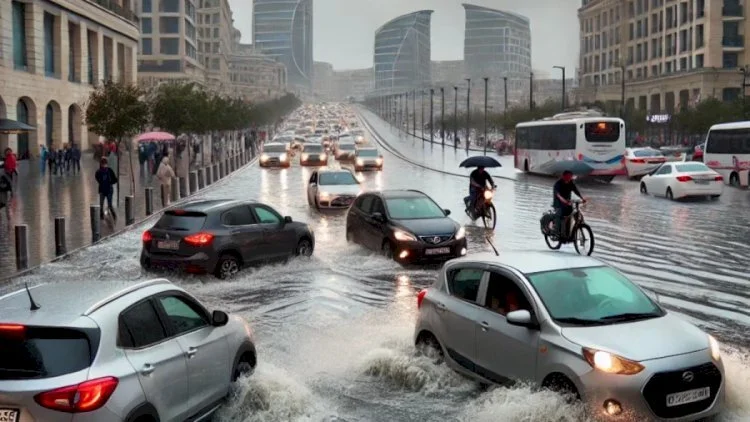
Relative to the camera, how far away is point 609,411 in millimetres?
6523

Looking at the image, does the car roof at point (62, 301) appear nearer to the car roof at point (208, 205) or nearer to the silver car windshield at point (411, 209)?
the car roof at point (208, 205)

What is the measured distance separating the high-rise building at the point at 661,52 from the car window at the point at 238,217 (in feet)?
224

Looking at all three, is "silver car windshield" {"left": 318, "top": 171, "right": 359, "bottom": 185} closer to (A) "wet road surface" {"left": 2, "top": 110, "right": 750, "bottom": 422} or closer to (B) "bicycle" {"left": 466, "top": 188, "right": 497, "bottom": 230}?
(A) "wet road surface" {"left": 2, "top": 110, "right": 750, "bottom": 422}

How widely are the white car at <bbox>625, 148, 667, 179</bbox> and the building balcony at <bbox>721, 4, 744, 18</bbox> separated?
182 feet

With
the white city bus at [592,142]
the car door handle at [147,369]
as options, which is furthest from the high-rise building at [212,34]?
the car door handle at [147,369]

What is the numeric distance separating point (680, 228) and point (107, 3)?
5654cm

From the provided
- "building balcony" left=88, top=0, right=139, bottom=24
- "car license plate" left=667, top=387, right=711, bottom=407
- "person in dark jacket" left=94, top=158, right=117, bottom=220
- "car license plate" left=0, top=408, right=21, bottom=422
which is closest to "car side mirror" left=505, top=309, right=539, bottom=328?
"car license plate" left=667, top=387, right=711, bottom=407

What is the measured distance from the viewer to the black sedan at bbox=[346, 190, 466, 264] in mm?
15992

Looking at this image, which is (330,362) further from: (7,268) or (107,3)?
(107,3)

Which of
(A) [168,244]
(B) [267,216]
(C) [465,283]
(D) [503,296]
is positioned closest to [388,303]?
(A) [168,244]

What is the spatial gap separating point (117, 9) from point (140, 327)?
2751 inches

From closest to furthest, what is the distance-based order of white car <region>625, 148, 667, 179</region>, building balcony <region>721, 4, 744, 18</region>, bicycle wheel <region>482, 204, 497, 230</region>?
bicycle wheel <region>482, 204, 497, 230</region>
white car <region>625, 148, 667, 179</region>
building balcony <region>721, 4, 744, 18</region>

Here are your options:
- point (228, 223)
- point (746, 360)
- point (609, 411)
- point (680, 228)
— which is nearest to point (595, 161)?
point (680, 228)

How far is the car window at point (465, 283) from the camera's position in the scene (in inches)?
329
